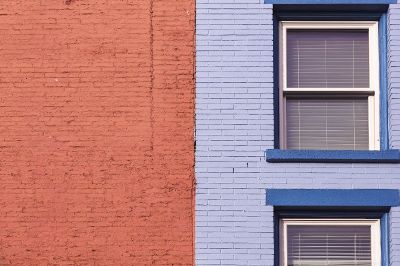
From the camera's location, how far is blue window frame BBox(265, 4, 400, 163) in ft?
32.8

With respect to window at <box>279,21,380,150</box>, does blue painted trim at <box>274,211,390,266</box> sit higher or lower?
lower

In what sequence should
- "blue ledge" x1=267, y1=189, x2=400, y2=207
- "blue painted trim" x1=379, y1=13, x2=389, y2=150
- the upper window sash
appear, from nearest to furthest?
"blue ledge" x1=267, y1=189, x2=400, y2=207 → "blue painted trim" x1=379, y1=13, x2=389, y2=150 → the upper window sash

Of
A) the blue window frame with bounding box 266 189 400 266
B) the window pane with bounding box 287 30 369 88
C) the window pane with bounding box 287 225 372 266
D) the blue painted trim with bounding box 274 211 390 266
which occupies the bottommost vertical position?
the window pane with bounding box 287 225 372 266

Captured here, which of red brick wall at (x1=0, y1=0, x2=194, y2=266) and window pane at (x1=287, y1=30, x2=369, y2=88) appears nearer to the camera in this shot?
red brick wall at (x1=0, y1=0, x2=194, y2=266)

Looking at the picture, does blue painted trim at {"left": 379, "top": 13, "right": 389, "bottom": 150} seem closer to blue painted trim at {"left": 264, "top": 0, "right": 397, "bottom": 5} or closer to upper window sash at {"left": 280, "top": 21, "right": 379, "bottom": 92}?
upper window sash at {"left": 280, "top": 21, "right": 379, "bottom": 92}

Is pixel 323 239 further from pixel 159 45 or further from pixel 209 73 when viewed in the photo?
pixel 159 45

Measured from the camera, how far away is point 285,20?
10.6m

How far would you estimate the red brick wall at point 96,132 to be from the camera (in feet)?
32.9

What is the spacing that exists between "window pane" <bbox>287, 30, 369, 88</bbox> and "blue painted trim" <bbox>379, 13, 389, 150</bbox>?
0.71 feet

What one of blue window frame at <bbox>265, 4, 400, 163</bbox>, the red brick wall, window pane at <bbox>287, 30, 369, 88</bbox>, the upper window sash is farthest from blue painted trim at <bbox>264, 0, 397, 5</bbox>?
the red brick wall

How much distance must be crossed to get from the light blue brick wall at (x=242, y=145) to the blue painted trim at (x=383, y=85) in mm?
127

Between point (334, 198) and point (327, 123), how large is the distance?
109cm

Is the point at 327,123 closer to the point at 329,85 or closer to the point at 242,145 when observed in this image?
the point at 329,85

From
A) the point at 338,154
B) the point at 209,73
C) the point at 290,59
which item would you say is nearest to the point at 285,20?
the point at 290,59
